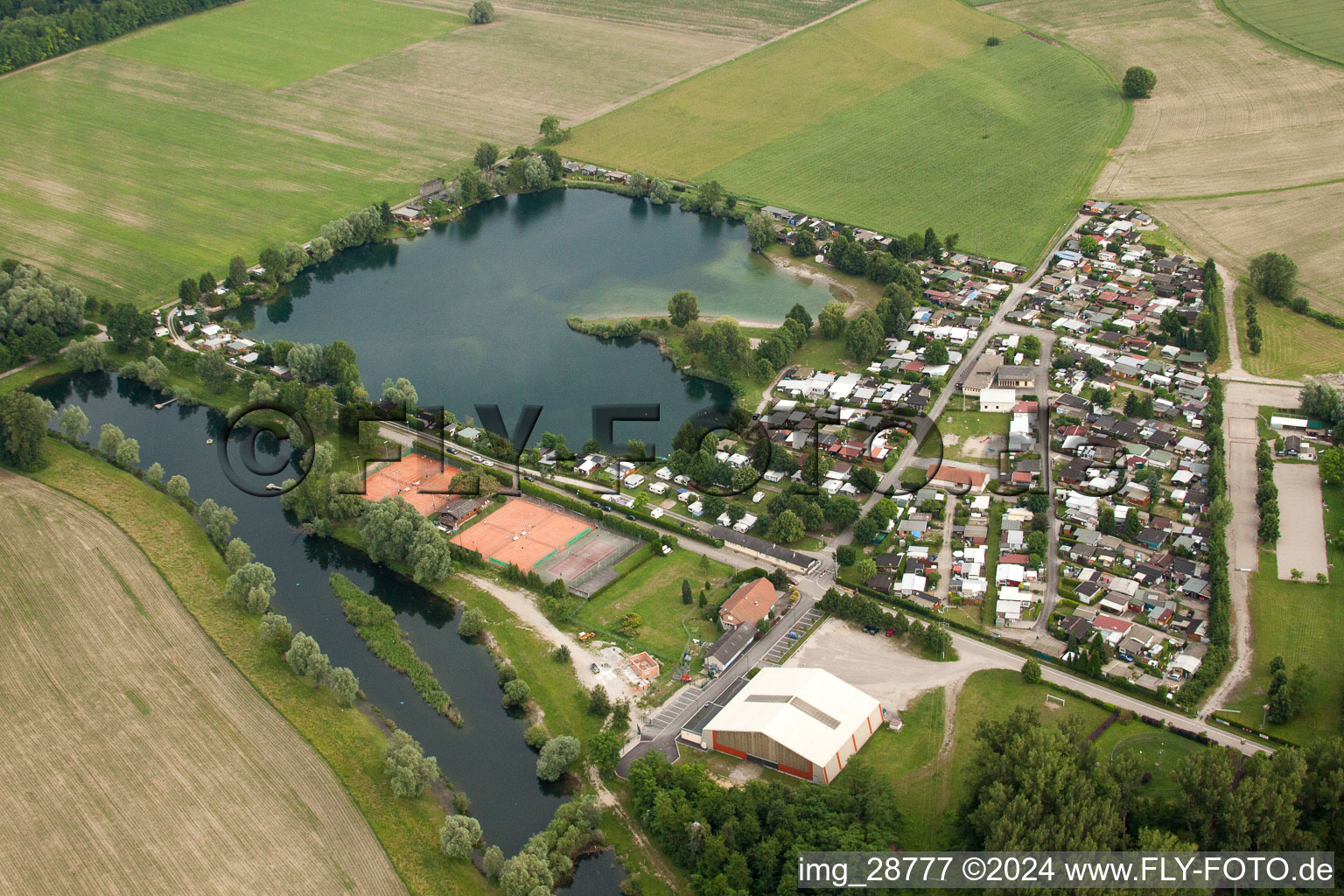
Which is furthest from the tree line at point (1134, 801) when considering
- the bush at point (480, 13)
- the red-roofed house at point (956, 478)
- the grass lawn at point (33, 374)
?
the bush at point (480, 13)

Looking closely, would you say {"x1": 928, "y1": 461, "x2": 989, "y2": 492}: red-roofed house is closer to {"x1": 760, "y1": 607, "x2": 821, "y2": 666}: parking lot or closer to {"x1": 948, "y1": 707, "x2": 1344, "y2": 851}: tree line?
{"x1": 760, "y1": 607, "x2": 821, "y2": 666}: parking lot

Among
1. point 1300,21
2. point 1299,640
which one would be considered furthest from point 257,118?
point 1300,21

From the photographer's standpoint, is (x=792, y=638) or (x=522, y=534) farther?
(x=522, y=534)

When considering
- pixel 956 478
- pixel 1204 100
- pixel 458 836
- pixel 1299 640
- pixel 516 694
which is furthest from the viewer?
pixel 1204 100

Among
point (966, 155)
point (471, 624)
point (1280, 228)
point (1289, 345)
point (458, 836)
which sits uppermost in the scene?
point (966, 155)

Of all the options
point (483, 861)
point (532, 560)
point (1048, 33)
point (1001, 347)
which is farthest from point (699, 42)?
point (483, 861)

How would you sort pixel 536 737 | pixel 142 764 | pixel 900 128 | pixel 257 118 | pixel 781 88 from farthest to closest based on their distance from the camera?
pixel 781 88 < pixel 257 118 < pixel 900 128 < pixel 536 737 < pixel 142 764

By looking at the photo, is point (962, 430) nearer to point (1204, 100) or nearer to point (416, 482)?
point (416, 482)

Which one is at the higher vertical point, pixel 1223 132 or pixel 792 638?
pixel 1223 132

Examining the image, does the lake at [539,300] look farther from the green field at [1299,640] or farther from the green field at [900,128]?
the green field at [1299,640]
